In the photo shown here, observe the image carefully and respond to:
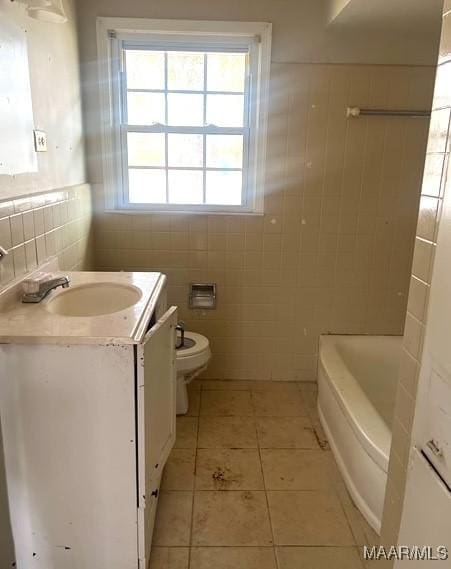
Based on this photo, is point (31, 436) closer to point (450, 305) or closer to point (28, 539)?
point (28, 539)

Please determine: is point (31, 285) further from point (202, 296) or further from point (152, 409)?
point (202, 296)

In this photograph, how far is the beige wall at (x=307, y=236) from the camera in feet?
8.25

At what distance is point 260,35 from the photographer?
244 cm

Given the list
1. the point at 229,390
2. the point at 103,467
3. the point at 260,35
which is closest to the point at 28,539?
the point at 103,467

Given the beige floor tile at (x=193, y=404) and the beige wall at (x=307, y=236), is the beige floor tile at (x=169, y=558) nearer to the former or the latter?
the beige floor tile at (x=193, y=404)

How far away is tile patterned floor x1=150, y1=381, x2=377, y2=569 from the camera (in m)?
1.61

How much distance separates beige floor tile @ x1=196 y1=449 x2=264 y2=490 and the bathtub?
1.34 ft

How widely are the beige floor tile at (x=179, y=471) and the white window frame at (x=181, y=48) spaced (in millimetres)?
1375

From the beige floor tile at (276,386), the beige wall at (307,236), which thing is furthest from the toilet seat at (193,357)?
the beige floor tile at (276,386)

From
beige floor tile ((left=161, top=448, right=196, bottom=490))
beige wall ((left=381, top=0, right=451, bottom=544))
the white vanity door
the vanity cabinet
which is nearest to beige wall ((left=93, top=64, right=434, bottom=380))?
beige floor tile ((left=161, top=448, right=196, bottom=490))

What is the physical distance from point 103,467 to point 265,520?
2.64 ft

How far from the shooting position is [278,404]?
8.66 ft

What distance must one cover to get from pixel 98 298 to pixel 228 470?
100 cm

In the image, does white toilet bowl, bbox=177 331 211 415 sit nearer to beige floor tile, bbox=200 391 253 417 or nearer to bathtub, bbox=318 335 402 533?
beige floor tile, bbox=200 391 253 417
